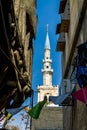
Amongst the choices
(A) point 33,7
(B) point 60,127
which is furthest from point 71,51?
(B) point 60,127

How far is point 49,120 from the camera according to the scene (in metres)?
19.6

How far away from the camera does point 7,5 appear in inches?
304

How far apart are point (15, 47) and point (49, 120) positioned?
37.6 feet

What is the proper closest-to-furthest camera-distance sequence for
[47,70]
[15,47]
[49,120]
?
1. [15,47]
2. [49,120]
3. [47,70]

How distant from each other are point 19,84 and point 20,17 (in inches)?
68.6

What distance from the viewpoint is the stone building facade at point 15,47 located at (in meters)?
7.82

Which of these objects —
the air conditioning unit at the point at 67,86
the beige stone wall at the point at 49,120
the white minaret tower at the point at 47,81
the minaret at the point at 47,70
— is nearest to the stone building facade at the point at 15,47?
the air conditioning unit at the point at 67,86

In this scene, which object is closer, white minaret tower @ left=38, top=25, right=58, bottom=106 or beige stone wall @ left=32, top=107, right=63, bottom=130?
beige stone wall @ left=32, top=107, right=63, bottom=130

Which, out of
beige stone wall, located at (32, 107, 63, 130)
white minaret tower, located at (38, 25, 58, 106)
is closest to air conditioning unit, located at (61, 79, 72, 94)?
beige stone wall, located at (32, 107, 63, 130)

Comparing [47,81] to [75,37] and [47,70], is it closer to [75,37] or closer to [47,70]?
[47,70]

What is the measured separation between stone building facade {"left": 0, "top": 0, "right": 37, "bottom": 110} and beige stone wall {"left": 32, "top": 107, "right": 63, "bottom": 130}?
820 cm

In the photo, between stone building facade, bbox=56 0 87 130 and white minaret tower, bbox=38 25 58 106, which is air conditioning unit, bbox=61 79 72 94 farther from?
white minaret tower, bbox=38 25 58 106

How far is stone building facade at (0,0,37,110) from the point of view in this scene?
7820 mm

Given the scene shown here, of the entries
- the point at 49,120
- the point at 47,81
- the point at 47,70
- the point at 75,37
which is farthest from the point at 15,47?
the point at 47,70
